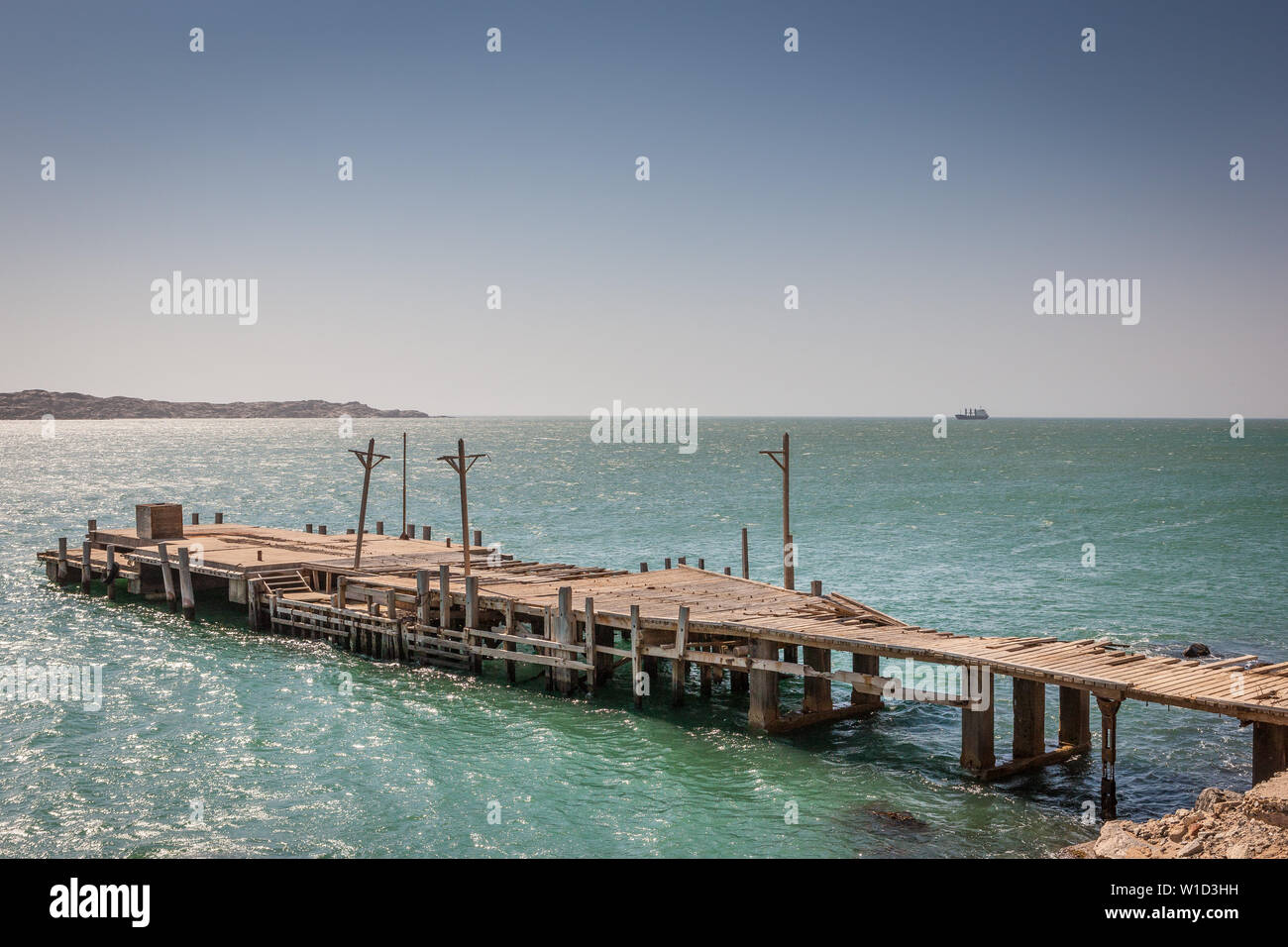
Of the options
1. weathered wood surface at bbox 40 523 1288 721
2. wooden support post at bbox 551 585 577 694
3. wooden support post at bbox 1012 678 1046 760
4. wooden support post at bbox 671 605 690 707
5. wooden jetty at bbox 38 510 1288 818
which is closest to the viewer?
weathered wood surface at bbox 40 523 1288 721

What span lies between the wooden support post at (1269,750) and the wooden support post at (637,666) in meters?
12.2

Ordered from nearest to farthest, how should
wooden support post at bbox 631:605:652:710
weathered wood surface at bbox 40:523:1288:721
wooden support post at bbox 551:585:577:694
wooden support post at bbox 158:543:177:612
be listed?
1. weathered wood surface at bbox 40:523:1288:721
2. wooden support post at bbox 631:605:652:710
3. wooden support post at bbox 551:585:577:694
4. wooden support post at bbox 158:543:177:612

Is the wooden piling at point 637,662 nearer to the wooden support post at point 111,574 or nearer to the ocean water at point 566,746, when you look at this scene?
the ocean water at point 566,746

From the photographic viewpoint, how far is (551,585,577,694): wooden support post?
81.6 ft

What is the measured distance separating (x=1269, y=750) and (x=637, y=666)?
12.3m

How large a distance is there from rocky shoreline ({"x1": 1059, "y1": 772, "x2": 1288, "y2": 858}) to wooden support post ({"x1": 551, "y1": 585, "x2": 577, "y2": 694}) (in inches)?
518

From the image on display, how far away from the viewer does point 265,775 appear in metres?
19.7

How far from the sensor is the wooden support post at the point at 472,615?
1050 inches

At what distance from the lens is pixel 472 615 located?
26984 mm

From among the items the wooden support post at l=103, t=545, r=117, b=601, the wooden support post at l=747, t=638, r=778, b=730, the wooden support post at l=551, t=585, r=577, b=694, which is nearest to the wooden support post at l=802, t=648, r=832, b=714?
the wooden support post at l=747, t=638, r=778, b=730

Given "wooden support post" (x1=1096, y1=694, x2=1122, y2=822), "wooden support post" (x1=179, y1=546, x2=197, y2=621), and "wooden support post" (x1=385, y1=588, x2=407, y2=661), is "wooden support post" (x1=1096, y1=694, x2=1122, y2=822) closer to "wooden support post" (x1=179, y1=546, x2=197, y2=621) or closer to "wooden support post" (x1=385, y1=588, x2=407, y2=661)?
"wooden support post" (x1=385, y1=588, x2=407, y2=661)

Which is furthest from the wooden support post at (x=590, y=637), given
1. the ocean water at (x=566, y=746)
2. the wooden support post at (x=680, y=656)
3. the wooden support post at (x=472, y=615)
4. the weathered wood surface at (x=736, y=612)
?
the wooden support post at (x=472, y=615)

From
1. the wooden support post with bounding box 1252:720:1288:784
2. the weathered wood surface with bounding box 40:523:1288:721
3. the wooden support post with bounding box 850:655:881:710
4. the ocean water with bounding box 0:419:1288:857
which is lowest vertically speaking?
the ocean water with bounding box 0:419:1288:857
